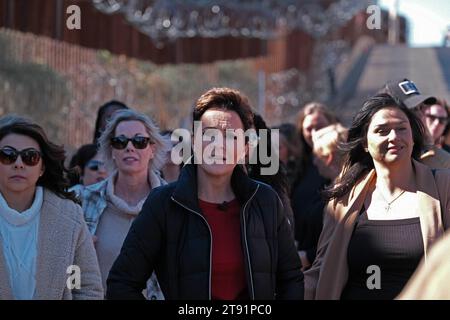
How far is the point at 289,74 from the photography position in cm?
2234

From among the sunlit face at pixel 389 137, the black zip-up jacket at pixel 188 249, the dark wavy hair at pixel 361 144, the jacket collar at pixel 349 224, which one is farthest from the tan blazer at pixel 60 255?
the sunlit face at pixel 389 137

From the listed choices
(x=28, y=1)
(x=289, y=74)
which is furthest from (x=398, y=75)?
(x=28, y=1)

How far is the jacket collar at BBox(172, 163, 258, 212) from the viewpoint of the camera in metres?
4.55

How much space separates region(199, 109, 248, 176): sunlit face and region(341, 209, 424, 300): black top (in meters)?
0.81

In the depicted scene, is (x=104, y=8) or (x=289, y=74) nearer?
(x=104, y=8)

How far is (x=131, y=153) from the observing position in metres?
6.25

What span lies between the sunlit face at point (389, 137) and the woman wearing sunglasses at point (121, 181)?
1.24 meters

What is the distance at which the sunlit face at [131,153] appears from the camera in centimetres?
621

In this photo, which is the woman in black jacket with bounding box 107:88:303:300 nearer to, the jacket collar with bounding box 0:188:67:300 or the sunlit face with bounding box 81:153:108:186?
the jacket collar with bounding box 0:188:67:300

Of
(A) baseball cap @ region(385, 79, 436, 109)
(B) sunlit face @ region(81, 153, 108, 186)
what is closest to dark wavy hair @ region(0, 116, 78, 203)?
(A) baseball cap @ region(385, 79, 436, 109)

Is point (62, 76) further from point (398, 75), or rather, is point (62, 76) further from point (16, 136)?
point (16, 136)

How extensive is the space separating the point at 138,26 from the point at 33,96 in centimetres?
207

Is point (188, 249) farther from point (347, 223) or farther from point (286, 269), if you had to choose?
point (347, 223)

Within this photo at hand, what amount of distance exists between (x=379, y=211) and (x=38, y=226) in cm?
151
